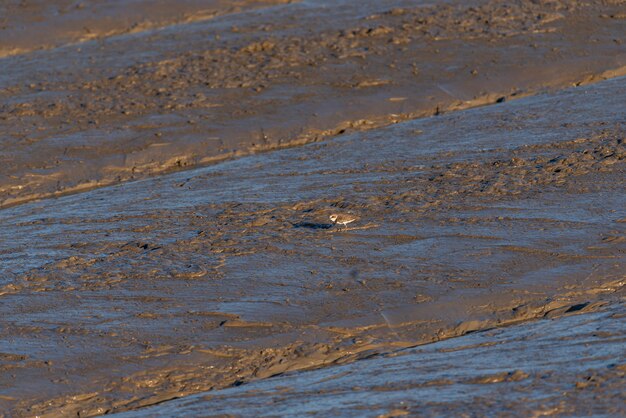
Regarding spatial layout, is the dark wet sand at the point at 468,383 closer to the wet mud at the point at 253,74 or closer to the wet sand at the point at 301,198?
the wet sand at the point at 301,198

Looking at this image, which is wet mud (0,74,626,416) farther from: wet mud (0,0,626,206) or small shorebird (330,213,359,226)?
wet mud (0,0,626,206)

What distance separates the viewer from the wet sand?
5.25 meters

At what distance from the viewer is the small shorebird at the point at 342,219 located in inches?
254

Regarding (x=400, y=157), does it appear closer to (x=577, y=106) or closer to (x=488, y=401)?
(x=577, y=106)

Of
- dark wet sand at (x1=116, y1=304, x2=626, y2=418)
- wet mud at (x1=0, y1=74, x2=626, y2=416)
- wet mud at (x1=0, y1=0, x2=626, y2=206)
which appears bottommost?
dark wet sand at (x1=116, y1=304, x2=626, y2=418)

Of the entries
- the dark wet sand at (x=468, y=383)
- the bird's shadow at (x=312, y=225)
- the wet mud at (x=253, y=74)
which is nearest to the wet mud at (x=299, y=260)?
the bird's shadow at (x=312, y=225)

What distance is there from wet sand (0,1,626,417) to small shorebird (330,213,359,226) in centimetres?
4

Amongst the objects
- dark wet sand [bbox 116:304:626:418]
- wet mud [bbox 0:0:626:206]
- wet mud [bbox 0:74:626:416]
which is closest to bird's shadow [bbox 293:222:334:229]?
wet mud [bbox 0:74:626:416]

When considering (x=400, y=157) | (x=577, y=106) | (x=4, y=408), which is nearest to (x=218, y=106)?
(x=400, y=157)

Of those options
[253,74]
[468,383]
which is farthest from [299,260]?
[253,74]

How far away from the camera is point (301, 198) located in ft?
22.6

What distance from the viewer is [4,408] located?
482 cm

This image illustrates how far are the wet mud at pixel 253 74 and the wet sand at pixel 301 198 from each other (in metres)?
0.03

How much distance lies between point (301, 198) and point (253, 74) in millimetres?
2776
